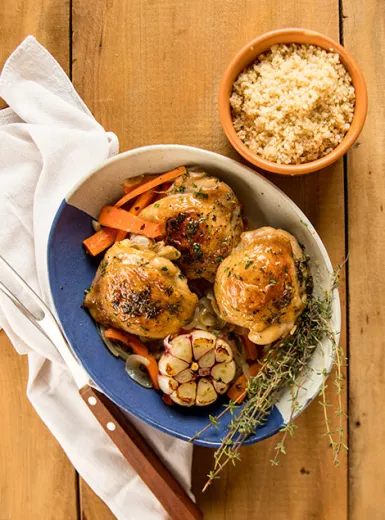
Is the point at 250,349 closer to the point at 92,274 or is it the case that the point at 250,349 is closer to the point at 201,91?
the point at 92,274

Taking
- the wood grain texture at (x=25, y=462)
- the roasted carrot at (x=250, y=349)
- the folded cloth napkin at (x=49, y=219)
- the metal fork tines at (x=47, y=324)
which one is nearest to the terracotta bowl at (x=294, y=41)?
the folded cloth napkin at (x=49, y=219)

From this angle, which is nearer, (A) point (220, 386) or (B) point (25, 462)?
(A) point (220, 386)

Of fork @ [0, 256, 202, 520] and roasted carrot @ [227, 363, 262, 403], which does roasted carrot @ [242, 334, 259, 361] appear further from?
fork @ [0, 256, 202, 520]

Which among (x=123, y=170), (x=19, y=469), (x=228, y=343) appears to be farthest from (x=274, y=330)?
(x=19, y=469)

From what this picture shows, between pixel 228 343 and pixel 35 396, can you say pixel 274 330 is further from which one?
pixel 35 396

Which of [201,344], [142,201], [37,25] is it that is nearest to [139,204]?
[142,201]

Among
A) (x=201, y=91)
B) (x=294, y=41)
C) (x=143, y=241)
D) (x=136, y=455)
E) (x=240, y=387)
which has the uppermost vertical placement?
(x=294, y=41)
